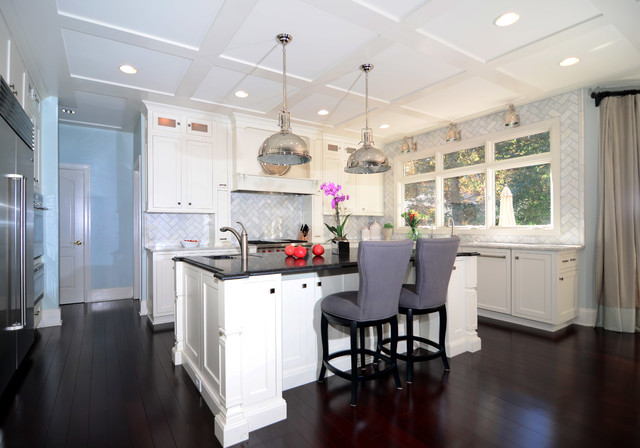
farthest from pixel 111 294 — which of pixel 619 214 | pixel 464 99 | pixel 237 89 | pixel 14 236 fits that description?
pixel 619 214

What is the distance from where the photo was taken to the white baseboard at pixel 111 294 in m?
5.31

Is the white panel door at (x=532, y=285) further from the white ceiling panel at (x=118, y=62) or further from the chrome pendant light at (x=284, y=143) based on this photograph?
the white ceiling panel at (x=118, y=62)

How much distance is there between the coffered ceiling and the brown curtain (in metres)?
0.46

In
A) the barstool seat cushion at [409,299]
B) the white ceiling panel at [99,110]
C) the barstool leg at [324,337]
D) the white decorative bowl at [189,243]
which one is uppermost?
the white ceiling panel at [99,110]

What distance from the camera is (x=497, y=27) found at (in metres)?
2.71

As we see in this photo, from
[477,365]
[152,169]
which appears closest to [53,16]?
[152,169]

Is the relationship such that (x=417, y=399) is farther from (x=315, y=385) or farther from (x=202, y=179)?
(x=202, y=179)

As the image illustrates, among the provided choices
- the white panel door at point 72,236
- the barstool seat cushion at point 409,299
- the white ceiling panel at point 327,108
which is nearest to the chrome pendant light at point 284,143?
the barstool seat cushion at point 409,299

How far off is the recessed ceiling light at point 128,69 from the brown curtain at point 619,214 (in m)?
5.02

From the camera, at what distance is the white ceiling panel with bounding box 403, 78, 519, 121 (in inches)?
154

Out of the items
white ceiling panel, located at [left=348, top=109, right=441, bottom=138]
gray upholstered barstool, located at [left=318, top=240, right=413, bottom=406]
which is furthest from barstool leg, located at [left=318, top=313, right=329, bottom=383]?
white ceiling panel, located at [left=348, top=109, right=441, bottom=138]

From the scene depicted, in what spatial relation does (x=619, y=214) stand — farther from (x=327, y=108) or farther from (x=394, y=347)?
(x=327, y=108)

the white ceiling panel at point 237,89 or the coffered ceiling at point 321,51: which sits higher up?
the white ceiling panel at point 237,89

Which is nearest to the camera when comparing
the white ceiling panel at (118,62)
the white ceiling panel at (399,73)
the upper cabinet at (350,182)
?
the white ceiling panel at (118,62)
